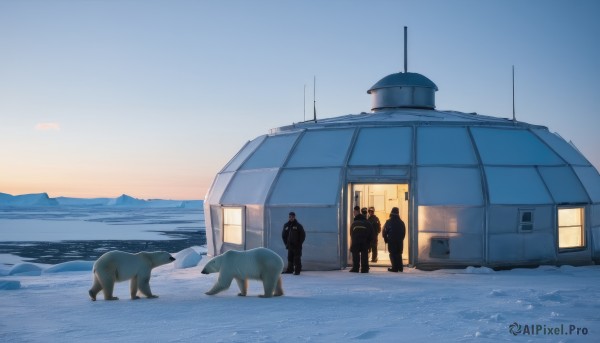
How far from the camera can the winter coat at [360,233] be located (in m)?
16.7

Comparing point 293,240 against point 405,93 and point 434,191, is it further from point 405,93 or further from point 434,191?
point 405,93

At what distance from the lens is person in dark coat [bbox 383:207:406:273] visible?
668 inches

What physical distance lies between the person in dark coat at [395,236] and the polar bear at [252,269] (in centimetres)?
505

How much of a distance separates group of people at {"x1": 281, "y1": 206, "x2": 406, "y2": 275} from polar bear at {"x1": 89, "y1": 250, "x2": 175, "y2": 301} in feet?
15.4

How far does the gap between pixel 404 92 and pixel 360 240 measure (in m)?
8.74

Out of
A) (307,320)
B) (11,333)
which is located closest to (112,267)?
(11,333)

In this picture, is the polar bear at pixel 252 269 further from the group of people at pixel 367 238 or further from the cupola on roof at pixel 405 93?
the cupola on roof at pixel 405 93

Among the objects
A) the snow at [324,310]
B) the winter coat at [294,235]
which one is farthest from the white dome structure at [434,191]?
the snow at [324,310]

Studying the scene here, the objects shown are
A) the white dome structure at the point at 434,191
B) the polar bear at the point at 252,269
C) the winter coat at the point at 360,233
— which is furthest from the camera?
the white dome structure at the point at 434,191

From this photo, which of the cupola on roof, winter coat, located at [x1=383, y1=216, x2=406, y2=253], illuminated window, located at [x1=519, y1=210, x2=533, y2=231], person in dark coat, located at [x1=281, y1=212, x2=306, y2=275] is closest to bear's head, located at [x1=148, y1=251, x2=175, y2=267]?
person in dark coat, located at [x1=281, y1=212, x2=306, y2=275]

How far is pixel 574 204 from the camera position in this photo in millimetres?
18656

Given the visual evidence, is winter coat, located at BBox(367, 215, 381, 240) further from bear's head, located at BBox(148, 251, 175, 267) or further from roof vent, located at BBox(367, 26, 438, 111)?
bear's head, located at BBox(148, 251, 175, 267)

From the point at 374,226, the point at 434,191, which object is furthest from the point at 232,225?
the point at 434,191

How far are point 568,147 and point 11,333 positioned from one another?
61.6 ft
